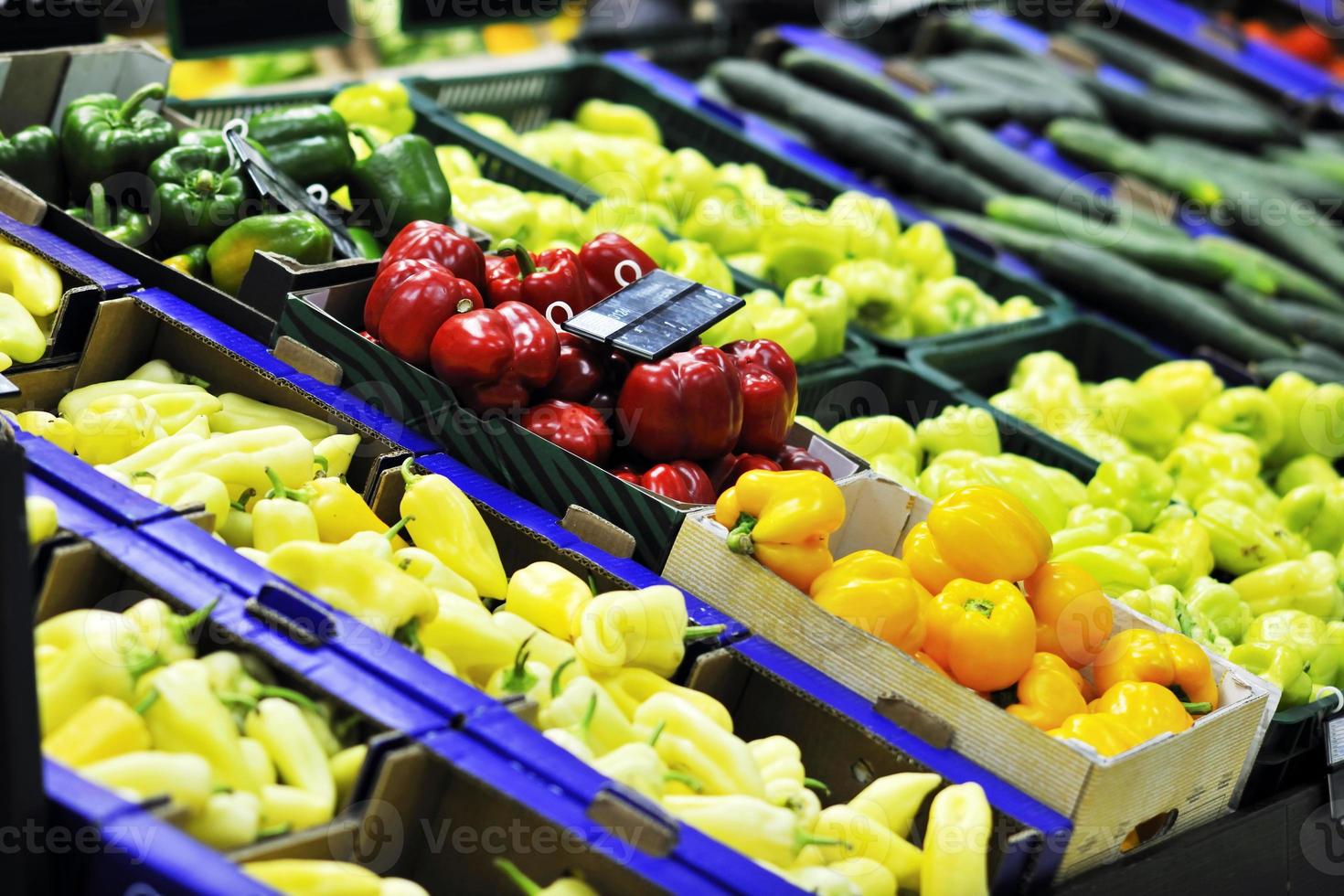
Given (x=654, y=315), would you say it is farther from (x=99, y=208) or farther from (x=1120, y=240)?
(x=1120, y=240)

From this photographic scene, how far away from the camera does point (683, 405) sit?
2863 millimetres

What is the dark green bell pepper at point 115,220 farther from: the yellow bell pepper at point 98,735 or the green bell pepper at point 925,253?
the green bell pepper at point 925,253

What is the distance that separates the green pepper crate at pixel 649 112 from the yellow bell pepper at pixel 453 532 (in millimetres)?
2807

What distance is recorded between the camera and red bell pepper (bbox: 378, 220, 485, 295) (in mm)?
3148

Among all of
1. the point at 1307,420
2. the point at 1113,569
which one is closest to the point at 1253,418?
the point at 1307,420

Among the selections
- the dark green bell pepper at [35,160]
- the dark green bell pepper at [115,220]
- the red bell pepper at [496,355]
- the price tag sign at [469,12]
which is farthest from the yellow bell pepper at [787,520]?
the price tag sign at [469,12]

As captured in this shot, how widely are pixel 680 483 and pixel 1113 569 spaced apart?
1.10 metres

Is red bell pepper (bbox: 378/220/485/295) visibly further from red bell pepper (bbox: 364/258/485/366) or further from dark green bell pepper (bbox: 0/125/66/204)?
dark green bell pepper (bbox: 0/125/66/204)

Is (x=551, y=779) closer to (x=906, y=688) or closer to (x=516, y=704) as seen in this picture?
(x=516, y=704)

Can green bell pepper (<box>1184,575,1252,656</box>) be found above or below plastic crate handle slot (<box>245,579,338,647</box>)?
below

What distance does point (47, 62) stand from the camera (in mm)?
3883

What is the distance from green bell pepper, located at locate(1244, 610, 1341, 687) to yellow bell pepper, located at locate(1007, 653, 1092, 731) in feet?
2.82

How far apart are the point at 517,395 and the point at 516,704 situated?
880 millimetres

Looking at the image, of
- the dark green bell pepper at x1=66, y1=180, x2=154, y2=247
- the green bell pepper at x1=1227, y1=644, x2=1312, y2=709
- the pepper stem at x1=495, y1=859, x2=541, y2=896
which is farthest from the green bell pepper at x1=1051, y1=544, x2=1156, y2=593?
the dark green bell pepper at x1=66, y1=180, x2=154, y2=247
